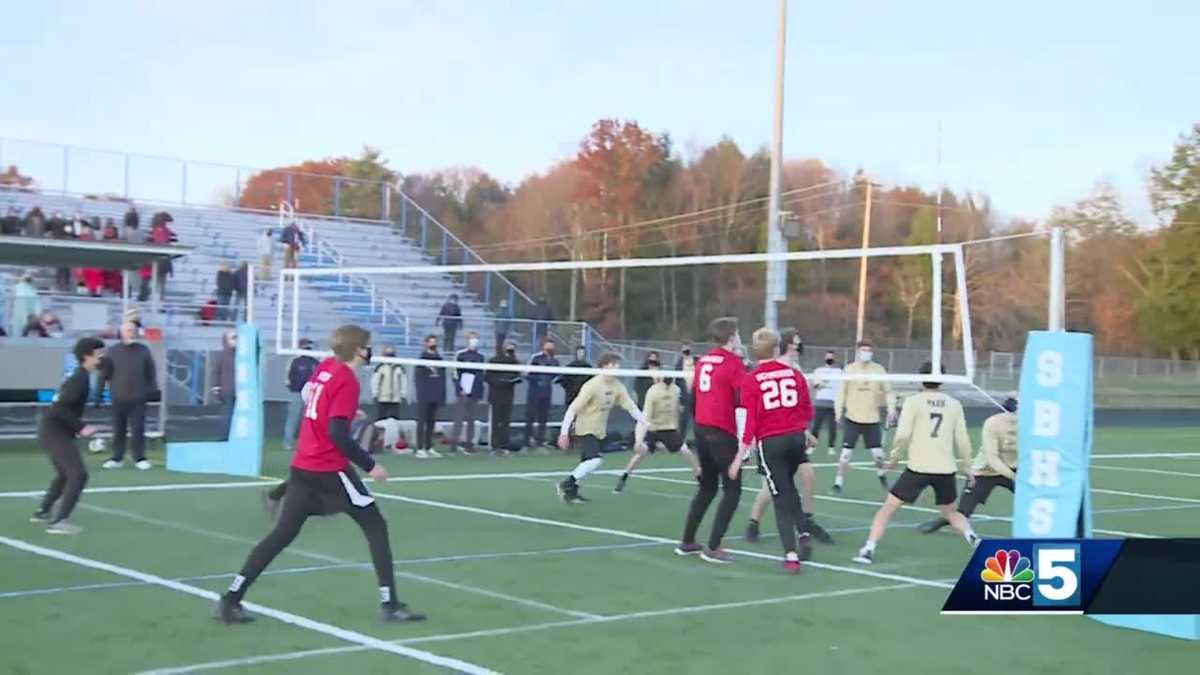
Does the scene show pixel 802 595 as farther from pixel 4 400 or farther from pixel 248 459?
pixel 4 400

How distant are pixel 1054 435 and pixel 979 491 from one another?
3105 mm

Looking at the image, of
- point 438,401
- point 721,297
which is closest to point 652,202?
point 721,297

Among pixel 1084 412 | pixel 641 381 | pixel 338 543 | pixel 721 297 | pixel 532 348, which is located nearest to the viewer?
pixel 1084 412

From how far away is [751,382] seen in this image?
1132cm

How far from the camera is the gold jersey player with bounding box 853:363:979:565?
38.6 feet

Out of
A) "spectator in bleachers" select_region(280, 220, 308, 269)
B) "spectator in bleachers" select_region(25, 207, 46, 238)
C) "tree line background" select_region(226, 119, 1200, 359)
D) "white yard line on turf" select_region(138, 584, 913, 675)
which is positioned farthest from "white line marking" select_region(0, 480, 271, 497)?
"tree line background" select_region(226, 119, 1200, 359)

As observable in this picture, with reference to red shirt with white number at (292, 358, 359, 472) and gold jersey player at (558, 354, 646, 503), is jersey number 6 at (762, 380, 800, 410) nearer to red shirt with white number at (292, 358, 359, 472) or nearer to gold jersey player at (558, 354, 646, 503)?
red shirt with white number at (292, 358, 359, 472)

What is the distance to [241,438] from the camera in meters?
18.6

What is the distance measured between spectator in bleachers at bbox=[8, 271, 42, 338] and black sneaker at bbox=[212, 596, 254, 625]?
15.6 m

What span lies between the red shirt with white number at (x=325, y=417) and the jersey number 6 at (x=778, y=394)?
372 cm

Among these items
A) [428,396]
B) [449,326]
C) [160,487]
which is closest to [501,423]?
[428,396]

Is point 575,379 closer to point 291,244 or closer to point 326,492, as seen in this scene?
point 291,244

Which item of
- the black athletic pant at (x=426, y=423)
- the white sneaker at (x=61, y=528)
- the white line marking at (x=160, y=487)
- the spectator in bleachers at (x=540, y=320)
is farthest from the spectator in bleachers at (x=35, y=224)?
the white sneaker at (x=61, y=528)

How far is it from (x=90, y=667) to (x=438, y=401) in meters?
14.7
